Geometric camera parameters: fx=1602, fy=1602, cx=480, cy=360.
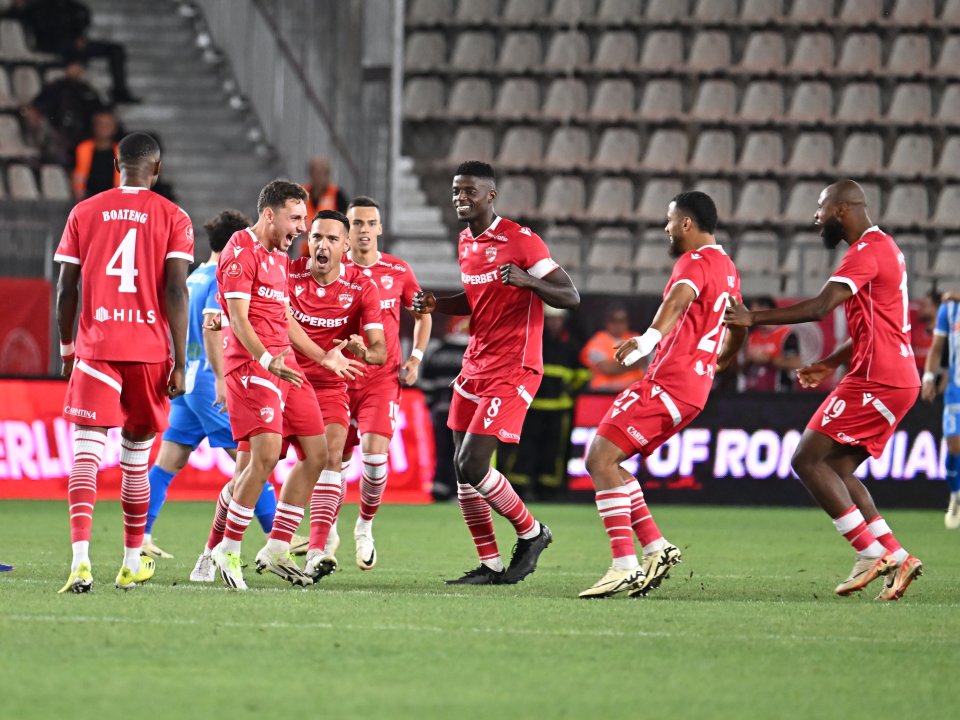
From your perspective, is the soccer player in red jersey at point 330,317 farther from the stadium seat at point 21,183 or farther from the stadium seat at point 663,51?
the stadium seat at point 663,51

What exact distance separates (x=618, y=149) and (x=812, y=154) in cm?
272

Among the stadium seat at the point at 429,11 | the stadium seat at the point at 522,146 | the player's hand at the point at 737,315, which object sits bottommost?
the player's hand at the point at 737,315

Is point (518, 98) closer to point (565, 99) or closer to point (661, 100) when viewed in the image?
point (565, 99)

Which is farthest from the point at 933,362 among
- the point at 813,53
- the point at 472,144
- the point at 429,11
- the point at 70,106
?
the point at 429,11

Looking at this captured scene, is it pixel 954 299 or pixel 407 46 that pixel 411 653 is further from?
pixel 407 46

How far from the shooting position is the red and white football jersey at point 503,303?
874 centimetres

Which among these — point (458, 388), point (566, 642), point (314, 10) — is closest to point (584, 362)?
point (314, 10)

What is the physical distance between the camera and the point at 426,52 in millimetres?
23641

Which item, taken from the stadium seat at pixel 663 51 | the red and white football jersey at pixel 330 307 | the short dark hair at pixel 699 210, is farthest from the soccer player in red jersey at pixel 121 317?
the stadium seat at pixel 663 51

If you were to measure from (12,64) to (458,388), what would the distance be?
1533 cm

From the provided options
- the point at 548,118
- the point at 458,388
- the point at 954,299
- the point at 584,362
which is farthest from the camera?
the point at 548,118

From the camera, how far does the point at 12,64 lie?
73.0ft

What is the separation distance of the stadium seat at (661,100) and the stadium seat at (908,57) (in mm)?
3045

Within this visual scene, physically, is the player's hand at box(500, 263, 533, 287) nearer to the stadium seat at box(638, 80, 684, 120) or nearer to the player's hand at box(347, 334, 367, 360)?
the player's hand at box(347, 334, 367, 360)
